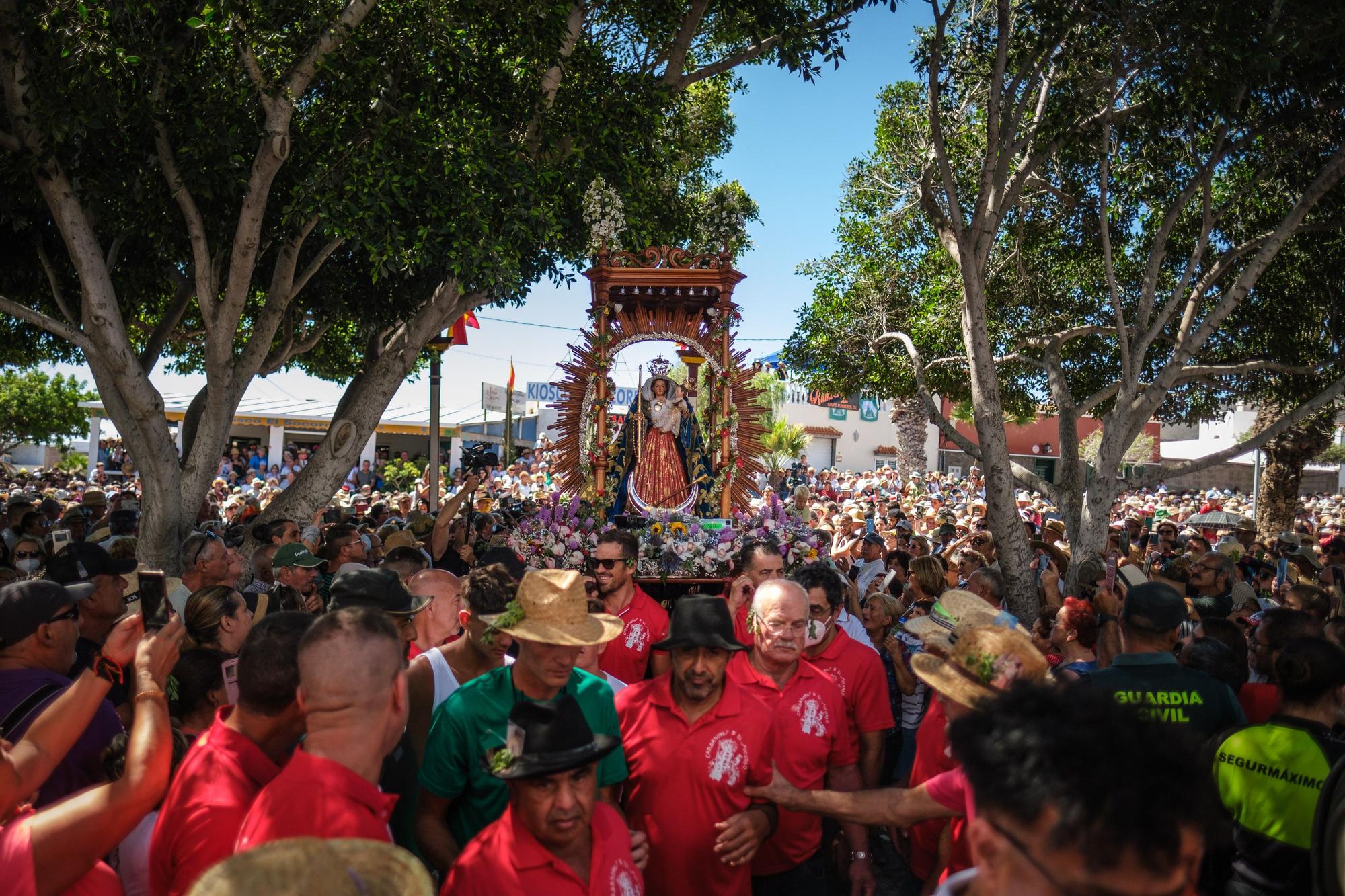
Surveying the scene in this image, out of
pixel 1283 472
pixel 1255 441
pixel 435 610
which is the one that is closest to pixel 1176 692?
pixel 435 610

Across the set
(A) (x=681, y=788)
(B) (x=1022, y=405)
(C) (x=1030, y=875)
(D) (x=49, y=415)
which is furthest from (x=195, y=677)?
(D) (x=49, y=415)

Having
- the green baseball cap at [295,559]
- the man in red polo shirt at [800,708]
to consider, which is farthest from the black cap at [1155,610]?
the green baseball cap at [295,559]

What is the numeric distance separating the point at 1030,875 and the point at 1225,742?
6.90 feet

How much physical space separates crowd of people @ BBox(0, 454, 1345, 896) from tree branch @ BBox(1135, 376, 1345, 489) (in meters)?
5.37

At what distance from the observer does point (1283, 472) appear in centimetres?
1616

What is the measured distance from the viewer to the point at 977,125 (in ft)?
40.3

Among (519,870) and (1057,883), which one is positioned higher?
(1057,883)

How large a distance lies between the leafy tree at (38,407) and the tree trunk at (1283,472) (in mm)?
33242

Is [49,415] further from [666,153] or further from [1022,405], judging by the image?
[1022,405]

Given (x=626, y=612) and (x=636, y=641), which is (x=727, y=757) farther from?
(x=626, y=612)

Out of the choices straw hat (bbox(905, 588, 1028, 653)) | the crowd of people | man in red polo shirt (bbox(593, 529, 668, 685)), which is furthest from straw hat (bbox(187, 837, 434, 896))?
man in red polo shirt (bbox(593, 529, 668, 685))

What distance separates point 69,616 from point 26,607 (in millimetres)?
193

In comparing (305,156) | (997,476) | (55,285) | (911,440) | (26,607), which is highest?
(305,156)

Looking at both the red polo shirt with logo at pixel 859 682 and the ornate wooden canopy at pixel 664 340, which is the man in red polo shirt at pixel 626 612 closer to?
the red polo shirt with logo at pixel 859 682
